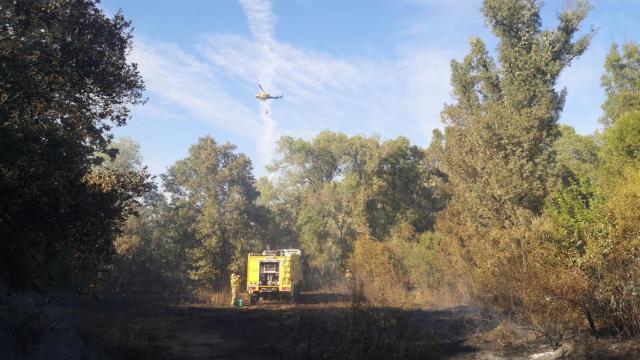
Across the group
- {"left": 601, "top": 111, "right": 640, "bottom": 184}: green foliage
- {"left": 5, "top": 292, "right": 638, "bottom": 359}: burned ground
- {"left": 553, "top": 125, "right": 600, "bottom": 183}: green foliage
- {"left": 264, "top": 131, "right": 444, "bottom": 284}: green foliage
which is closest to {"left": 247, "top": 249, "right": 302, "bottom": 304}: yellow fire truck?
{"left": 5, "top": 292, "right": 638, "bottom": 359}: burned ground

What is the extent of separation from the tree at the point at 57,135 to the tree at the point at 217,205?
2155cm

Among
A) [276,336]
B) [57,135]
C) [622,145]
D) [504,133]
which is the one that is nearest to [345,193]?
[504,133]

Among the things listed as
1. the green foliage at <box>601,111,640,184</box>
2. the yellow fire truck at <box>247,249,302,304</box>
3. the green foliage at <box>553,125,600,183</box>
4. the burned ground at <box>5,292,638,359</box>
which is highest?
the green foliage at <box>553,125,600,183</box>

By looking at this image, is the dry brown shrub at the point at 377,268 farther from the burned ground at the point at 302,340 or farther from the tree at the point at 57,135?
the tree at the point at 57,135

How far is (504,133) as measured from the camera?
67.8 feet

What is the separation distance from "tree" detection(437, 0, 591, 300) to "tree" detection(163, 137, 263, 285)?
17358mm

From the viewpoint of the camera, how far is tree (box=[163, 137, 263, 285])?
34125 mm

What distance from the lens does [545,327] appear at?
11055 mm

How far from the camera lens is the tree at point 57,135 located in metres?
7.50

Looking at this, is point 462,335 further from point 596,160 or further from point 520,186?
point 596,160

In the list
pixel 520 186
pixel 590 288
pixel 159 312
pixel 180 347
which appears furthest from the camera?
pixel 159 312

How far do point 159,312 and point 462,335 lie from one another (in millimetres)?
13245

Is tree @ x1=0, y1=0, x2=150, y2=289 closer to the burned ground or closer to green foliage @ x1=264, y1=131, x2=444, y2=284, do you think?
the burned ground

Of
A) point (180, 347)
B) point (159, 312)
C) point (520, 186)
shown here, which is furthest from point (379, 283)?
point (180, 347)
